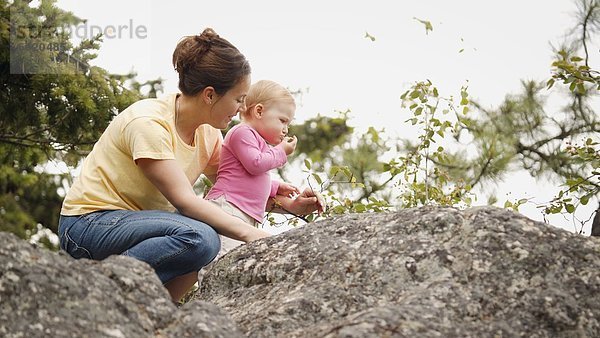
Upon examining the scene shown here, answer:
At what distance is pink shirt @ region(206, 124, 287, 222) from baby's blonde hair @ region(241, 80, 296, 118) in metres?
0.14

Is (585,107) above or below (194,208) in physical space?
above

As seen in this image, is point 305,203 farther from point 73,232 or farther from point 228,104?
point 73,232

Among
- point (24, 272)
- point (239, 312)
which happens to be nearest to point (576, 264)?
point (239, 312)

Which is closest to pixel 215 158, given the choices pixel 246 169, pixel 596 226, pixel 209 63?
pixel 246 169

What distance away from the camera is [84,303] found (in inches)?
73.6

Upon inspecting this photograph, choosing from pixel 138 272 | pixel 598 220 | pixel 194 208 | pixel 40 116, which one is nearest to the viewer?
pixel 138 272

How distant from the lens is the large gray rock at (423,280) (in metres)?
2.09

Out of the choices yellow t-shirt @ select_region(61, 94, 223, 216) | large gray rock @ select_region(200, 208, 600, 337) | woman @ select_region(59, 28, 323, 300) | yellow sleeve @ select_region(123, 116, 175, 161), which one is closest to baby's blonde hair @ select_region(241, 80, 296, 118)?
woman @ select_region(59, 28, 323, 300)

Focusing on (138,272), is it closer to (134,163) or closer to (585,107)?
(134,163)

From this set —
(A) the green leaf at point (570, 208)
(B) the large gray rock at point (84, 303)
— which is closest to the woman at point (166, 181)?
(B) the large gray rock at point (84, 303)

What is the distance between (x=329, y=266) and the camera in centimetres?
243

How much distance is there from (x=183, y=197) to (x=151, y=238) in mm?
182

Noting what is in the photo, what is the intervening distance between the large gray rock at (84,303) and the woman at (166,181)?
104 cm

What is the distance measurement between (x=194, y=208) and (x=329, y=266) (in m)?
0.84
